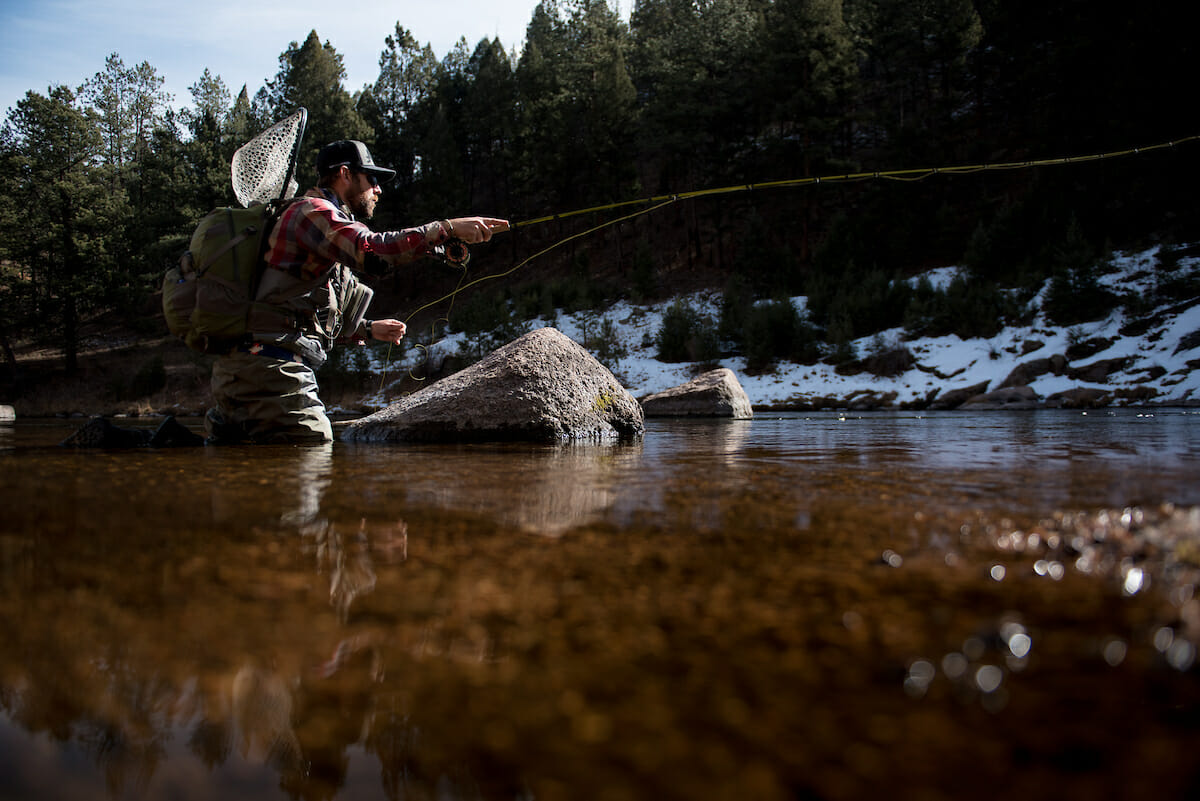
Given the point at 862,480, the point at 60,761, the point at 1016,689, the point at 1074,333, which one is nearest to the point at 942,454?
the point at 862,480

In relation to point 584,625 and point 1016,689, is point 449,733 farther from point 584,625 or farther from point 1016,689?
point 1016,689

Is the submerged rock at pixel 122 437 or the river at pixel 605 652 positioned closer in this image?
the river at pixel 605 652

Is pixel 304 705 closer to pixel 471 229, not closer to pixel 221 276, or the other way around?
pixel 471 229

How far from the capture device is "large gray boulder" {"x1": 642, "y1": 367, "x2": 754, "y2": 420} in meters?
12.2

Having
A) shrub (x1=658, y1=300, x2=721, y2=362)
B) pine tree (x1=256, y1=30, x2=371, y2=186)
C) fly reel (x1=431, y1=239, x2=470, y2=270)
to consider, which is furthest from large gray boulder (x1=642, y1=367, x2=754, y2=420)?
pine tree (x1=256, y1=30, x2=371, y2=186)

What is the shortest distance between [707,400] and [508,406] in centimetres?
716

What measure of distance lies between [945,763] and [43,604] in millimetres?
1413

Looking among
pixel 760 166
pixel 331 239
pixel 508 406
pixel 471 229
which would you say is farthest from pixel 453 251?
pixel 760 166

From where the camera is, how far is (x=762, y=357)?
22.3 m

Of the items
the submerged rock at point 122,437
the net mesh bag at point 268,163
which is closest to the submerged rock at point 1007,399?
the net mesh bag at point 268,163

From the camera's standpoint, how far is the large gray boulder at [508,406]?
18.8 feet

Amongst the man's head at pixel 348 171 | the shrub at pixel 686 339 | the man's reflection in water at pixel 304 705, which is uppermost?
the shrub at pixel 686 339

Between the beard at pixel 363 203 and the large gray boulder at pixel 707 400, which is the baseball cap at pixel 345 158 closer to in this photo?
the beard at pixel 363 203

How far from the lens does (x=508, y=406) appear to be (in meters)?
5.74
